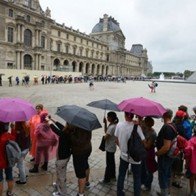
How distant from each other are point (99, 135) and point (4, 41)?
42.8 metres

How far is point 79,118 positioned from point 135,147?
1.07 m

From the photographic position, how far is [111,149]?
5.29 metres

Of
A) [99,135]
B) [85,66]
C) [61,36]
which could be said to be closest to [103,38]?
[85,66]

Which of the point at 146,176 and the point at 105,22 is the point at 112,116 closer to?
the point at 146,176

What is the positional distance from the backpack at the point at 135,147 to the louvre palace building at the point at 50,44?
46.0 meters

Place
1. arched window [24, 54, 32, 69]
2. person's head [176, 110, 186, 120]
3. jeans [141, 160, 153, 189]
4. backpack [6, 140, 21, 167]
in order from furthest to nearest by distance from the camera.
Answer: arched window [24, 54, 32, 69], person's head [176, 110, 186, 120], jeans [141, 160, 153, 189], backpack [6, 140, 21, 167]

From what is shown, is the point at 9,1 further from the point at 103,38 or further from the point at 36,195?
the point at 103,38

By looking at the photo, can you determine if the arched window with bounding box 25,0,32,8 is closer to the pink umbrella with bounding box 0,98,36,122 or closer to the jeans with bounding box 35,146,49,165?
the jeans with bounding box 35,146,49,165

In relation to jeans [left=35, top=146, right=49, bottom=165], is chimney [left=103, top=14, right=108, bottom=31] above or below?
above

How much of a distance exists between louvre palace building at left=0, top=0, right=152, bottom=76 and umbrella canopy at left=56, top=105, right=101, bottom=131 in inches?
1793

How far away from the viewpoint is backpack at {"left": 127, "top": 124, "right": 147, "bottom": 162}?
4113 mm

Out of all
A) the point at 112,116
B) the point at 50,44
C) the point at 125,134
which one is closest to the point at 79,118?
the point at 125,134

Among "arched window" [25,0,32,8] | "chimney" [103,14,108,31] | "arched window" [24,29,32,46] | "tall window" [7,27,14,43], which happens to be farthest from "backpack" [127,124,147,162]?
"chimney" [103,14,108,31]

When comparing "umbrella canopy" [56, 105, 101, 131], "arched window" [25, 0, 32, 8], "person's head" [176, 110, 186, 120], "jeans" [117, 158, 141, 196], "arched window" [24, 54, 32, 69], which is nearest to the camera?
"umbrella canopy" [56, 105, 101, 131]
